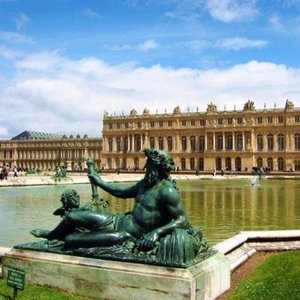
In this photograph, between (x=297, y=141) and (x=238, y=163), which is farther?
(x=238, y=163)

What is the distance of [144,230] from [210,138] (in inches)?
3712

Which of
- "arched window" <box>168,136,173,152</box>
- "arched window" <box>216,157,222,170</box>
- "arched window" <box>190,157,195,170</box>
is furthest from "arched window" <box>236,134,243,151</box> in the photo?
"arched window" <box>168,136,173,152</box>

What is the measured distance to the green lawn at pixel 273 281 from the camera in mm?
7523

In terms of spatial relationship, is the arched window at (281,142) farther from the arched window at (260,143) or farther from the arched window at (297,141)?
the arched window at (260,143)

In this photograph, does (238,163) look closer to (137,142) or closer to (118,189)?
(137,142)

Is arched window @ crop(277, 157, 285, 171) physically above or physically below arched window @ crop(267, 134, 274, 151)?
below

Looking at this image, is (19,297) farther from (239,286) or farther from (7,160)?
(7,160)

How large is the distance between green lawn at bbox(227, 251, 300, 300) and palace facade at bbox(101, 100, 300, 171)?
283ft

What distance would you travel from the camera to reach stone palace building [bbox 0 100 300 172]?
95.0 m

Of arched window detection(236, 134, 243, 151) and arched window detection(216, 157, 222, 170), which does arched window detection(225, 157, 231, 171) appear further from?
arched window detection(236, 134, 243, 151)

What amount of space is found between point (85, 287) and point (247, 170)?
89.3m

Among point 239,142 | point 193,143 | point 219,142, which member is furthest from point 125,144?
point 239,142

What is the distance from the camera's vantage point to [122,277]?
732 cm

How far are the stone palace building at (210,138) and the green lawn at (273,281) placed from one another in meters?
86.7
